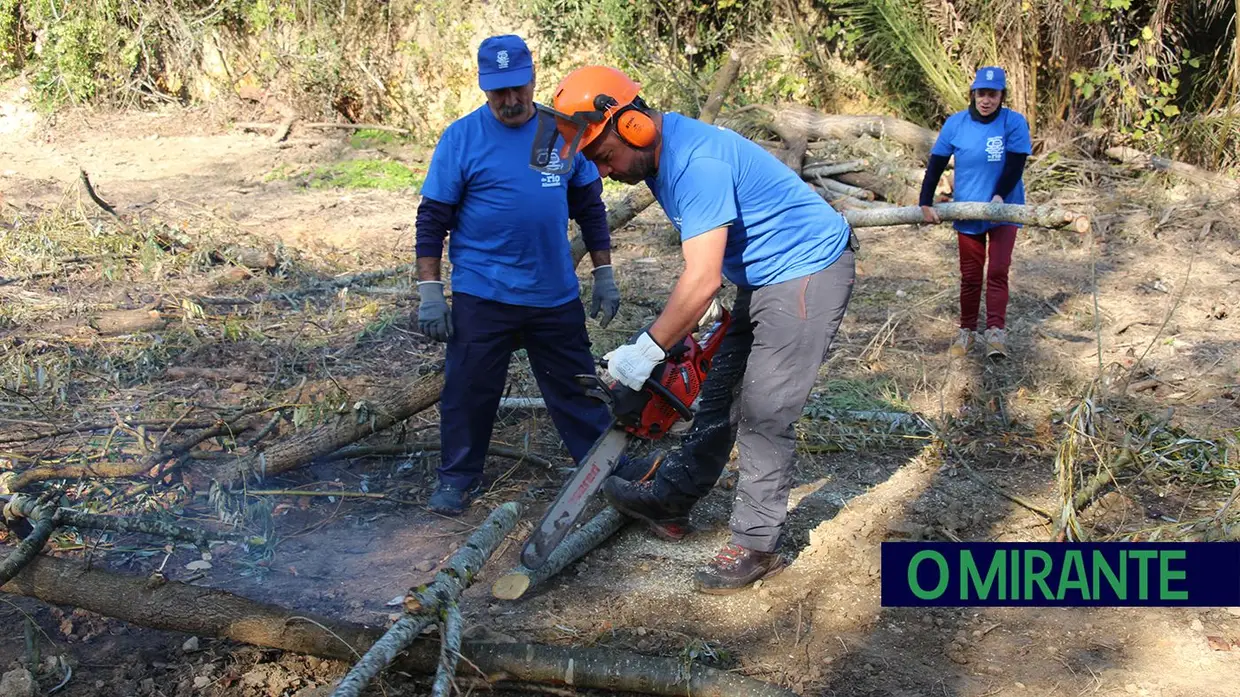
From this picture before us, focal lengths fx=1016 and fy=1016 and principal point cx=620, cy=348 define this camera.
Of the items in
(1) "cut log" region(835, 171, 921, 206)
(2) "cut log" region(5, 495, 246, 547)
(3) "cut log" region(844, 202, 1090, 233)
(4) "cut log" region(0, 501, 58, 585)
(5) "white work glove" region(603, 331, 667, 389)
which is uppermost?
(5) "white work glove" region(603, 331, 667, 389)

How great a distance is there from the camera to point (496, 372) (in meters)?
4.31

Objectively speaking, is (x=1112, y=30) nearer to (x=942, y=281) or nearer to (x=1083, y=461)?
(x=942, y=281)

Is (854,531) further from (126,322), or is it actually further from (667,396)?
(126,322)

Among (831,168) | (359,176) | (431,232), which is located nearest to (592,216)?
(431,232)

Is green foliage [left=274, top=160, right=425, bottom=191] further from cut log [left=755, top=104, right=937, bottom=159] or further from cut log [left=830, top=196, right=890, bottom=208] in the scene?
cut log [left=830, top=196, right=890, bottom=208]

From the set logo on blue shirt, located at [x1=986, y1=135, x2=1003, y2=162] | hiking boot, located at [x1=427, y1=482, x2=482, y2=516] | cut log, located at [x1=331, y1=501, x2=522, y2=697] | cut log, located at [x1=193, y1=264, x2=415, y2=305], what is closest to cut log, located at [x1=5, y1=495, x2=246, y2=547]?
hiking boot, located at [x1=427, y1=482, x2=482, y2=516]

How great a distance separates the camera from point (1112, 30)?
32.4 ft

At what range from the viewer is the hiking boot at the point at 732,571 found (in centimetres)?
373

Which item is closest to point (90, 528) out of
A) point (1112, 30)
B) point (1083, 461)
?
point (1083, 461)

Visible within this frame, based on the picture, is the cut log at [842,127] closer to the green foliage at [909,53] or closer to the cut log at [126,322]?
the green foliage at [909,53]

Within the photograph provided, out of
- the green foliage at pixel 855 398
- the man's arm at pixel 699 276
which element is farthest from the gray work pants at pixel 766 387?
the green foliage at pixel 855 398

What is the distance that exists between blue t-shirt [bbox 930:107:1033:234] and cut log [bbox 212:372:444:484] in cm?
346

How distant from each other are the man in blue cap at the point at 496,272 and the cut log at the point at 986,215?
1.76 meters

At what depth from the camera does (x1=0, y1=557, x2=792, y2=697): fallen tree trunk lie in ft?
10.0
